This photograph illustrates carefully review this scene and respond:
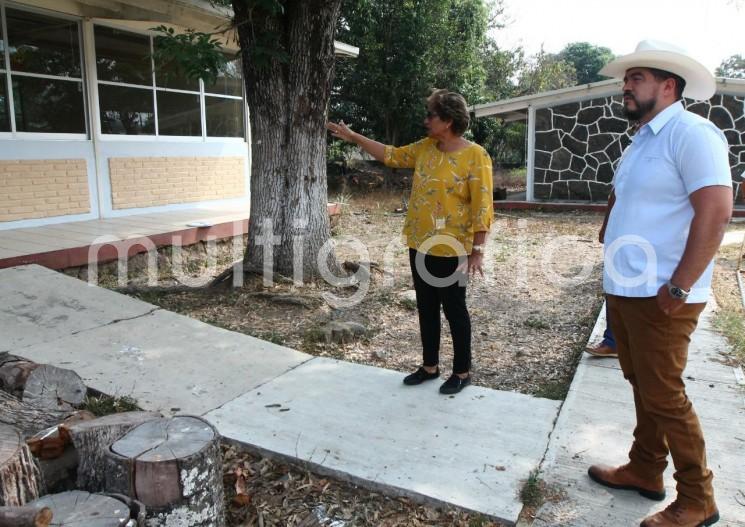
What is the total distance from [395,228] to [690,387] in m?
7.66

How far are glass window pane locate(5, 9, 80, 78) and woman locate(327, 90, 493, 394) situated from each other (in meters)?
6.43

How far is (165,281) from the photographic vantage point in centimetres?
686

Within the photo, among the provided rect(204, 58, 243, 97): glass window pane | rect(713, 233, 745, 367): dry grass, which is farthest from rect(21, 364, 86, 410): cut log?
rect(204, 58, 243, 97): glass window pane

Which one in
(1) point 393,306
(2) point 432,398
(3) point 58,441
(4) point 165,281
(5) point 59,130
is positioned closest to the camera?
(3) point 58,441

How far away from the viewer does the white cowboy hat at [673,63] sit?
228cm

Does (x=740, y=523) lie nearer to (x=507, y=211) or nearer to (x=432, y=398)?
(x=432, y=398)

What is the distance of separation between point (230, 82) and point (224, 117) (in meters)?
0.67

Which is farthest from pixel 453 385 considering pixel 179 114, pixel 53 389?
pixel 179 114

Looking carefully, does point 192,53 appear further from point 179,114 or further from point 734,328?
point 179,114

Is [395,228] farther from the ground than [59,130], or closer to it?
closer to it

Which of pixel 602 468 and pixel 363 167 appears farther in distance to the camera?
pixel 363 167

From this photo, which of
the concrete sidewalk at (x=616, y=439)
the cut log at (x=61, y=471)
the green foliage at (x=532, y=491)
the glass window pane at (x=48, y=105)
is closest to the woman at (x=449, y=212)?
the concrete sidewalk at (x=616, y=439)

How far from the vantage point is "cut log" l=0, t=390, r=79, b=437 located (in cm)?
282

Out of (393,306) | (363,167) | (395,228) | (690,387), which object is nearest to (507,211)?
(395,228)
